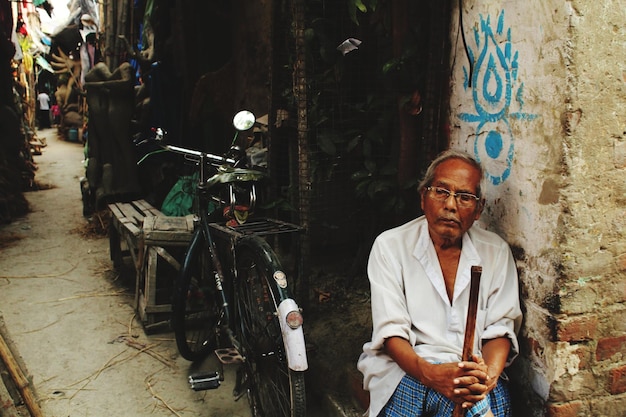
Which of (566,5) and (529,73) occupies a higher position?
(566,5)

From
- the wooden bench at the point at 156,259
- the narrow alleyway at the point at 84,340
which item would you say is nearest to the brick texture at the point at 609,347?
the narrow alleyway at the point at 84,340

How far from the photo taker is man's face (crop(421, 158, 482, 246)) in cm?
210

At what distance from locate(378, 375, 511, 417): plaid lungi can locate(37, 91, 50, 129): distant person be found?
24574mm

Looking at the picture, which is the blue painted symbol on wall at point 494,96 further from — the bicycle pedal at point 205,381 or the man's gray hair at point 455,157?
the bicycle pedal at point 205,381

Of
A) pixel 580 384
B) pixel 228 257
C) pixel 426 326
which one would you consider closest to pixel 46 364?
pixel 228 257

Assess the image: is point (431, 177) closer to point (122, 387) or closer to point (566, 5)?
point (566, 5)

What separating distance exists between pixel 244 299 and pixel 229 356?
32 centimetres

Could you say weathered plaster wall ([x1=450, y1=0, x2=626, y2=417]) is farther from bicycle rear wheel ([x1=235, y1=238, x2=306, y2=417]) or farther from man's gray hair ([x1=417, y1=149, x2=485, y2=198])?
bicycle rear wheel ([x1=235, y1=238, x2=306, y2=417])

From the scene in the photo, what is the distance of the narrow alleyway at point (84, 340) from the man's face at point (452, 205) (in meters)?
1.76

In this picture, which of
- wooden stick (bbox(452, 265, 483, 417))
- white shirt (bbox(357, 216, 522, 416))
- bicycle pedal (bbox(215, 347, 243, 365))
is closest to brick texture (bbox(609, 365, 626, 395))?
white shirt (bbox(357, 216, 522, 416))

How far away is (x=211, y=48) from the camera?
665cm

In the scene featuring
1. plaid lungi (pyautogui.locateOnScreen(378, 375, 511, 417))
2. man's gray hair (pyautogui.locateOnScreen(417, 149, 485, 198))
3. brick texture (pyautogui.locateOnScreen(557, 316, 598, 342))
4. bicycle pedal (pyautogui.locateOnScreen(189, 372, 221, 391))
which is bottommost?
bicycle pedal (pyautogui.locateOnScreen(189, 372, 221, 391))

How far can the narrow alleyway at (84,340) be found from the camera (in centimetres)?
320

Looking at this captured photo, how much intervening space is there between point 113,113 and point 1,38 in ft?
10.0
